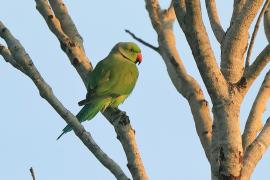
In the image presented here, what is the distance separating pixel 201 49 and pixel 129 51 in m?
4.98

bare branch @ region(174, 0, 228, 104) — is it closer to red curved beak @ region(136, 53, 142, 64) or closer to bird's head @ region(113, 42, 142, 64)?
bird's head @ region(113, 42, 142, 64)

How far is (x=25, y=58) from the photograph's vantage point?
3.21 meters

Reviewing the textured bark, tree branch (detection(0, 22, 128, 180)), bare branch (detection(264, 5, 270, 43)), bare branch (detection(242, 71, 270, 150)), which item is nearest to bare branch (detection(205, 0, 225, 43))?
the textured bark

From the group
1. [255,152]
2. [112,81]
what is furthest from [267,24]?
[112,81]

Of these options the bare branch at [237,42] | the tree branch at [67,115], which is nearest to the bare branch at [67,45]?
the tree branch at [67,115]

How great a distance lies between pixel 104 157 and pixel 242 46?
48.4 inches

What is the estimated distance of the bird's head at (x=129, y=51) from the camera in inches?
312

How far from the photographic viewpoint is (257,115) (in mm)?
3986

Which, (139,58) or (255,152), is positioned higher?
(139,58)

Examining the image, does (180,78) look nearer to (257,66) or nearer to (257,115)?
(257,115)

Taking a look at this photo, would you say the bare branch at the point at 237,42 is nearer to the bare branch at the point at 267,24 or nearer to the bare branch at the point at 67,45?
the bare branch at the point at 267,24

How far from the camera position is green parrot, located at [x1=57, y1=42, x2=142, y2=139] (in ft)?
19.7

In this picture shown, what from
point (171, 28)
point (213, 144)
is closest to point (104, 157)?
point (213, 144)

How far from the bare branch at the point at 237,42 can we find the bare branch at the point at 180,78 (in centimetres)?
41
